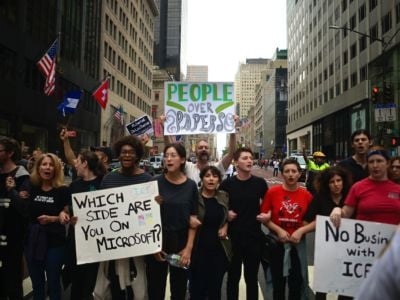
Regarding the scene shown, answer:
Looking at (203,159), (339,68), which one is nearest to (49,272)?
(203,159)

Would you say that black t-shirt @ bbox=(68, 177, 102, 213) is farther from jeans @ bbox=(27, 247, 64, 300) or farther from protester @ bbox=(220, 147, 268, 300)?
protester @ bbox=(220, 147, 268, 300)

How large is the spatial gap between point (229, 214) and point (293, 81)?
78.5 meters

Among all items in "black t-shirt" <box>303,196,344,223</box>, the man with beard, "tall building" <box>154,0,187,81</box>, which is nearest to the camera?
"black t-shirt" <box>303,196,344,223</box>

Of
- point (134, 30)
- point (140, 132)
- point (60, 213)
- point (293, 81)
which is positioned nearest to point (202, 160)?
point (60, 213)

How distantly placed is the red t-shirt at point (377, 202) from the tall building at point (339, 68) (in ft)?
52.6

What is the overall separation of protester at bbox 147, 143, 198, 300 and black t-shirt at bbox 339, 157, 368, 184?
251 cm

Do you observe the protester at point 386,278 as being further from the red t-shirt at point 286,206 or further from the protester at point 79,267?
the protester at point 79,267

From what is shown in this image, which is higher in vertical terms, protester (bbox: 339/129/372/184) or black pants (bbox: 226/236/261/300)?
protester (bbox: 339/129/372/184)

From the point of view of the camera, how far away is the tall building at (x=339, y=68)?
1348 inches

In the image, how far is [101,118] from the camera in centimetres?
4388

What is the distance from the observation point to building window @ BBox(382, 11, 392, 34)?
34469 mm

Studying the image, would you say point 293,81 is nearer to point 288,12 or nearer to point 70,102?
point 288,12

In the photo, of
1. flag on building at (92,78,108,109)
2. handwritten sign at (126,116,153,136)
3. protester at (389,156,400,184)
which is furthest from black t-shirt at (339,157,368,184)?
flag on building at (92,78,108,109)

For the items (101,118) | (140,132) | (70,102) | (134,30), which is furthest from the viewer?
(134,30)
